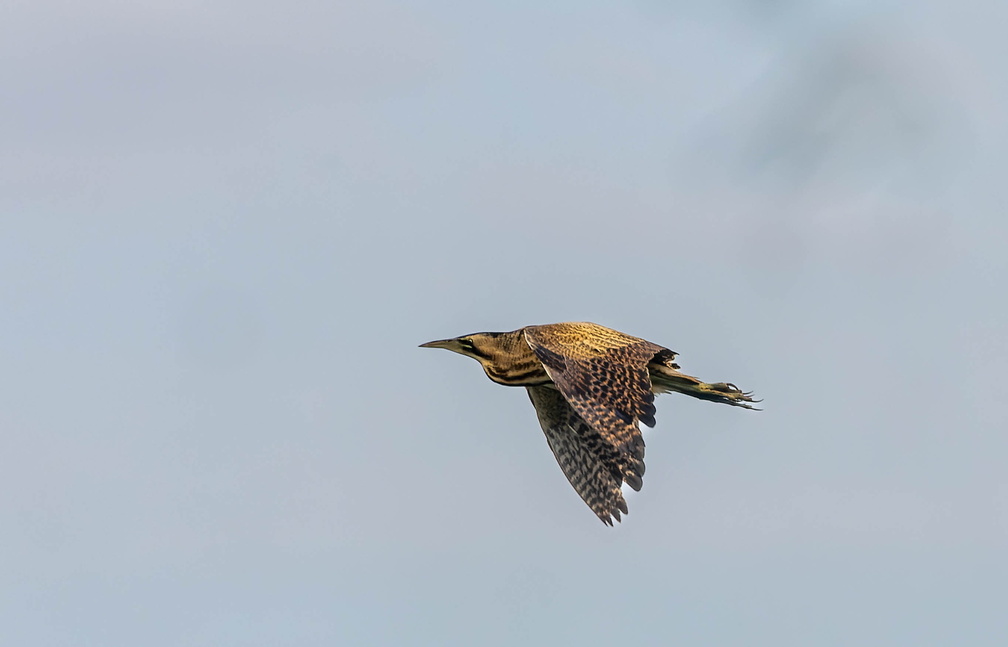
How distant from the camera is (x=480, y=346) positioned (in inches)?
1001

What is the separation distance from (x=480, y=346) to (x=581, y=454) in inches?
94.9

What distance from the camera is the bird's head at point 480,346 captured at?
2531cm

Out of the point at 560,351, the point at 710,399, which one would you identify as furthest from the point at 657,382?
the point at 560,351

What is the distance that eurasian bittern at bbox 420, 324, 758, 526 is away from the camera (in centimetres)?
2245

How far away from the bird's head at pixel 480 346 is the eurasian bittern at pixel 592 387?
2 centimetres

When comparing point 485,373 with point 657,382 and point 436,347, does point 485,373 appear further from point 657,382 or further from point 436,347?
point 657,382

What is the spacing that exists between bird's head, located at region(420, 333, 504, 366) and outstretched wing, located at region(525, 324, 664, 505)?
0.85 metres

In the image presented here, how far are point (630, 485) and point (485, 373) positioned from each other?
281 centimetres

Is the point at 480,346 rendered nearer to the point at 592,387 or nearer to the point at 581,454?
the point at 581,454

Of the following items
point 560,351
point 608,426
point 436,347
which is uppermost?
point 436,347

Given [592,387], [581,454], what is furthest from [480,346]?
[592,387]

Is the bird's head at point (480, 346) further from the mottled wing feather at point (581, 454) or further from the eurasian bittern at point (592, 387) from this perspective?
the mottled wing feather at point (581, 454)

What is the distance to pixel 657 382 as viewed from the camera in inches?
1000

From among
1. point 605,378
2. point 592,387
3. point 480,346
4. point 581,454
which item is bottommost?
point 592,387
